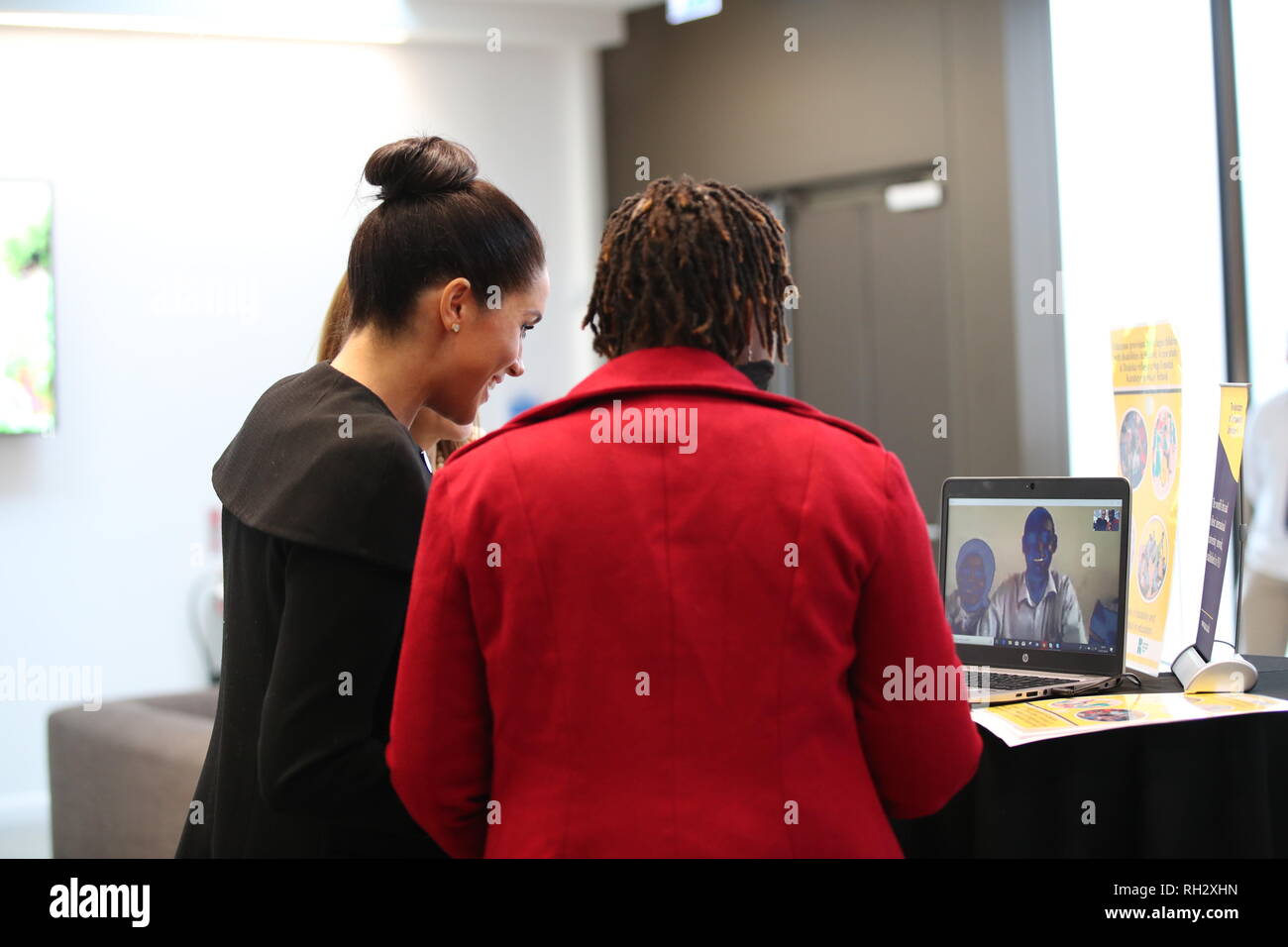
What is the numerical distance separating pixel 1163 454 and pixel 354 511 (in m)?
1.39

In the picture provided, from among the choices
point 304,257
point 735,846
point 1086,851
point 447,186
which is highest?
point 304,257

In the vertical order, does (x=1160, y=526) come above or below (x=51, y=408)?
below

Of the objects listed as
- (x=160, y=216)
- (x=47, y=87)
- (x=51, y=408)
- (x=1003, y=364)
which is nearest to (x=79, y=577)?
(x=51, y=408)

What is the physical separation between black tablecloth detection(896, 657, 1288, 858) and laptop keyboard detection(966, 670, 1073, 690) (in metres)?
0.20

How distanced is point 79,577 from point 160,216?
4.79 ft

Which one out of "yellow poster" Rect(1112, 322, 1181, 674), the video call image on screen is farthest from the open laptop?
"yellow poster" Rect(1112, 322, 1181, 674)

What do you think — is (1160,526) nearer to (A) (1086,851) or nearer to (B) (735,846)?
(A) (1086,851)

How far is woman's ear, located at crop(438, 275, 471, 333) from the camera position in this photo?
1340mm

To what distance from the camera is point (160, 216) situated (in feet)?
16.5

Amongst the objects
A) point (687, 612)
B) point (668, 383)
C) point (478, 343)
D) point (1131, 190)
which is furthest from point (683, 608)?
point (1131, 190)

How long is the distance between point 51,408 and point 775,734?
4.51 meters
